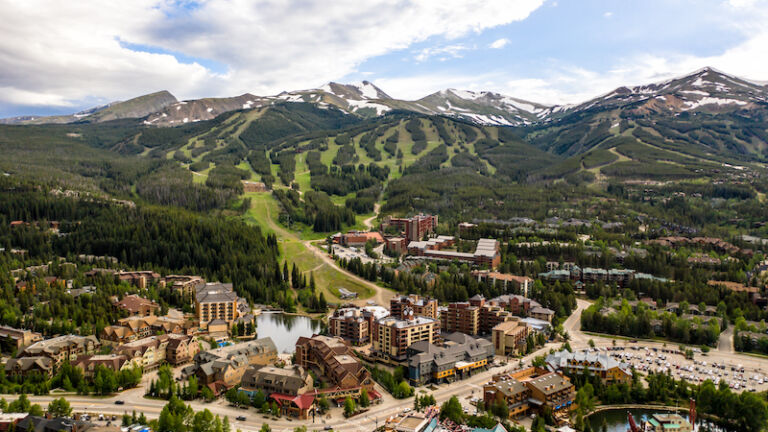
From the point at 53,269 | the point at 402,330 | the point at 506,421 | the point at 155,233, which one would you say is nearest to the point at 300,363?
the point at 402,330

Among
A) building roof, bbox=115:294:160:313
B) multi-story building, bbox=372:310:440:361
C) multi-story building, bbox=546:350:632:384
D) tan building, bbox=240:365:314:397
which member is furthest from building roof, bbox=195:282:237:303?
multi-story building, bbox=546:350:632:384

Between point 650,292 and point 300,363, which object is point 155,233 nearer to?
point 300,363

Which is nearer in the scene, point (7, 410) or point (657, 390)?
point (7, 410)

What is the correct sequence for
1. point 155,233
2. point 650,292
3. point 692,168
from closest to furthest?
point 650,292 < point 155,233 < point 692,168

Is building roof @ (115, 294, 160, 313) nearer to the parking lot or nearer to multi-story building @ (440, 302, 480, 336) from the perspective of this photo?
multi-story building @ (440, 302, 480, 336)

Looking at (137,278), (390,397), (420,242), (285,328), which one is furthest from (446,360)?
(420,242)

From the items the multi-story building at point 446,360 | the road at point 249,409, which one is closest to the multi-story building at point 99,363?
the road at point 249,409

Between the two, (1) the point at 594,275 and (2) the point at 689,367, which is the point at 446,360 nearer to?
(2) the point at 689,367
